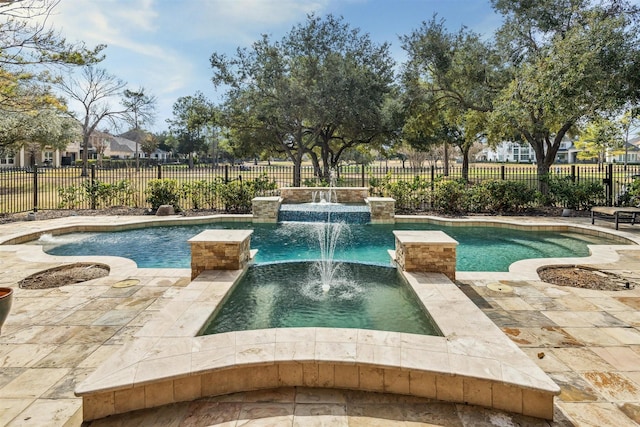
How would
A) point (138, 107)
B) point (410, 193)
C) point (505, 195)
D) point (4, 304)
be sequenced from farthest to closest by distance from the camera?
point (138, 107) < point (410, 193) < point (505, 195) < point (4, 304)

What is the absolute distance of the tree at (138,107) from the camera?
112 ft

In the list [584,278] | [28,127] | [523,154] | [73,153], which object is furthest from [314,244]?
[523,154]

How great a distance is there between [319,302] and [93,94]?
3495cm

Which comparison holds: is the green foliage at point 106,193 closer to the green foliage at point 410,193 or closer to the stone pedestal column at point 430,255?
the green foliage at point 410,193

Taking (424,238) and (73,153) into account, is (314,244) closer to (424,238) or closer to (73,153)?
(424,238)

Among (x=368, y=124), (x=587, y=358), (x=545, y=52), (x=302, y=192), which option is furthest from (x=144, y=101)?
(x=587, y=358)

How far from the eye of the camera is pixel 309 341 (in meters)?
3.17

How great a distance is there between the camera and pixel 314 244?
8.88 m

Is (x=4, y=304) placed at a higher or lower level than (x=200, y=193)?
lower

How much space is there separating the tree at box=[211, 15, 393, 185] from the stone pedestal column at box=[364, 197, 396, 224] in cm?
668

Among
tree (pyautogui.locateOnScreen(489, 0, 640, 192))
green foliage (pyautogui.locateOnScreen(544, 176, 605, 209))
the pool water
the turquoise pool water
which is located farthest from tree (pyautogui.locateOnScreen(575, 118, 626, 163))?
the pool water

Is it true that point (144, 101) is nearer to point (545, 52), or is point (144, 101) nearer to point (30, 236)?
point (30, 236)

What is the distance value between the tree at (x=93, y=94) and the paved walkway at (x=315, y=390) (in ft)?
102

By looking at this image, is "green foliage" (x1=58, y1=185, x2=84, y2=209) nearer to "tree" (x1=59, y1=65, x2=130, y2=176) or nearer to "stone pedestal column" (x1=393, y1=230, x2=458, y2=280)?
"stone pedestal column" (x1=393, y1=230, x2=458, y2=280)
